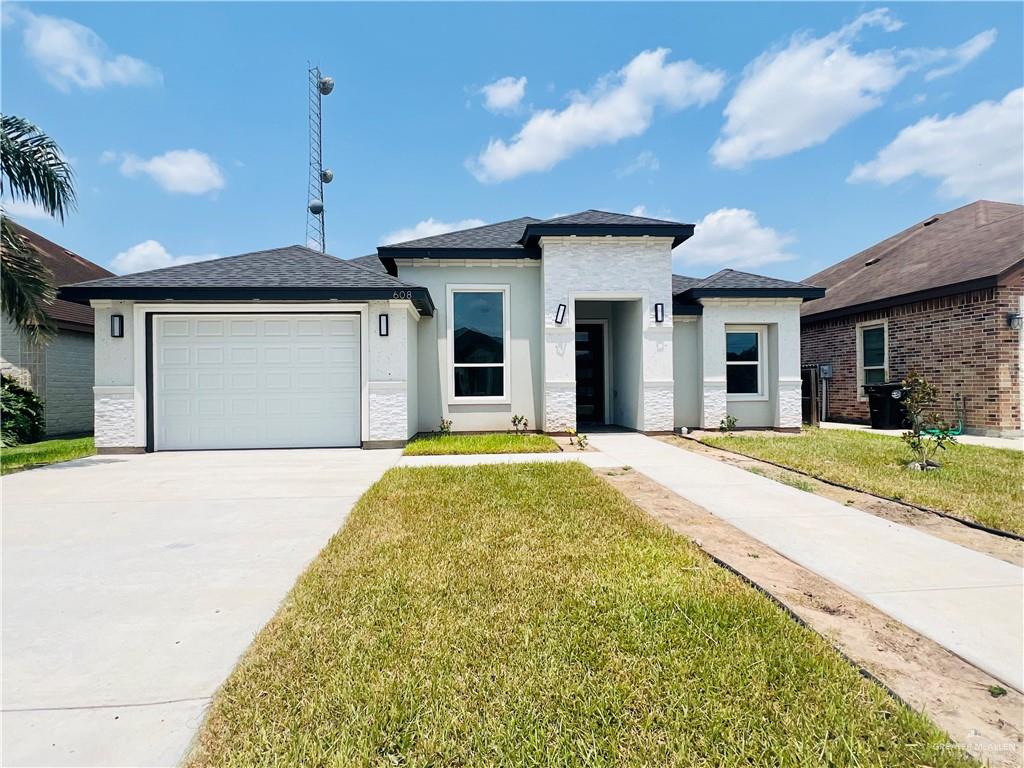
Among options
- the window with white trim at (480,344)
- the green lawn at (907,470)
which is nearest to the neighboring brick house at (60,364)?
the window with white trim at (480,344)

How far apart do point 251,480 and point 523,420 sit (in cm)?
574

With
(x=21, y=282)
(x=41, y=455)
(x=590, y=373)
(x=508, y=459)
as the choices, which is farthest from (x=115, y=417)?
(x=590, y=373)

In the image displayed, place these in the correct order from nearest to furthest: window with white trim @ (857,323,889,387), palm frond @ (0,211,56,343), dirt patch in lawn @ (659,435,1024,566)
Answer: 1. dirt patch in lawn @ (659,435,1024,566)
2. palm frond @ (0,211,56,343)
3. window with white trim @ (857,323,889,387)

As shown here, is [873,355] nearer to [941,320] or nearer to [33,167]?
[941,320]

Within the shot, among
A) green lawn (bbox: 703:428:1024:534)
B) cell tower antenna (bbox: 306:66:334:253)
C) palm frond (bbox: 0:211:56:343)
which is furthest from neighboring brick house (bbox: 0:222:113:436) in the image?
green lawn (bbox: 703:428:1024:534)

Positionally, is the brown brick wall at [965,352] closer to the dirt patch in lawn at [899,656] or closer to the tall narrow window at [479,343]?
the tall narrow window at [479,343]

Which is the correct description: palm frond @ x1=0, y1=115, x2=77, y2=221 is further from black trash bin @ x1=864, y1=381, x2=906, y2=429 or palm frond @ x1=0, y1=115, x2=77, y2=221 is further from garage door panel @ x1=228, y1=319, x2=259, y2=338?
black trash bin @ x1=864, y1=381, x2=906, y2=429

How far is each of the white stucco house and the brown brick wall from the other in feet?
11.7

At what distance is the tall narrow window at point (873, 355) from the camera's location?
12719 mm

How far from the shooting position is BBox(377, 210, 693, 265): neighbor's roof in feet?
32.1

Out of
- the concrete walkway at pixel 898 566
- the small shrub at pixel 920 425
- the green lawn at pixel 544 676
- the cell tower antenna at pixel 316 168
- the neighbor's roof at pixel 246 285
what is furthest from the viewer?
the cell tower antenna at pixel 316 168

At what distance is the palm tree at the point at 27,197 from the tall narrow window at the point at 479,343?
286 inches

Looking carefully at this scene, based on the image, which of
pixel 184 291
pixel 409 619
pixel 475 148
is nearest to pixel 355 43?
pixel 475 148

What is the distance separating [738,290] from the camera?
10.6 meters
